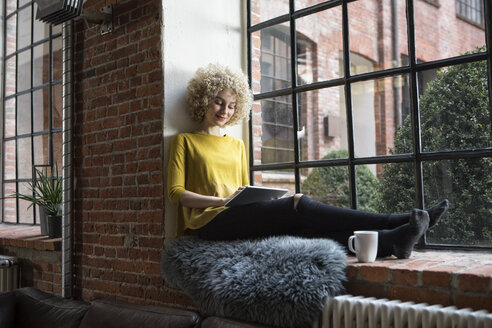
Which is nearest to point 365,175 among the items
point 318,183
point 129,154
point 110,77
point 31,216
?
point 318,183

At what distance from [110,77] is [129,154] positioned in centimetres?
53

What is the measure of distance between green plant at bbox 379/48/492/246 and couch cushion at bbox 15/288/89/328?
1.76m

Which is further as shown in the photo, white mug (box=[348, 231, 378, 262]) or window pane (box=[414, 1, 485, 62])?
window pane (box=[414, 1, 485, 62])

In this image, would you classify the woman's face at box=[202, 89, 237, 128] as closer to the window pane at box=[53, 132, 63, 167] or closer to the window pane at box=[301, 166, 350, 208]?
the window pane at box=[301, 166, 350, 208]

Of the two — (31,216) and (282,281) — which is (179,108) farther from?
(31,216)

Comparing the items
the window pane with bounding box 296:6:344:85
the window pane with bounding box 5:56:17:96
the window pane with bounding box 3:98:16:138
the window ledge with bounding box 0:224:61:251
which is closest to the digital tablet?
the window pane with bounding box 296:6:344:85

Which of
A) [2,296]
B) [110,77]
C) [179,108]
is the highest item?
[110,77]

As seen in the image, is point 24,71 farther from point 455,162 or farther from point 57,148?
point 455,162

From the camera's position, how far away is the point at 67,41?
3.23m

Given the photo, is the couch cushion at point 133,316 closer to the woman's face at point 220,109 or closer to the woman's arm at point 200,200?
the woman's arm at point 200,200

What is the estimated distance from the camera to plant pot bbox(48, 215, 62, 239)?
11.5 feet

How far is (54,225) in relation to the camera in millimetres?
3506

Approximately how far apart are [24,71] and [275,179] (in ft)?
9.36

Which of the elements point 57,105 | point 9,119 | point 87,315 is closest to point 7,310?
point 87,315
